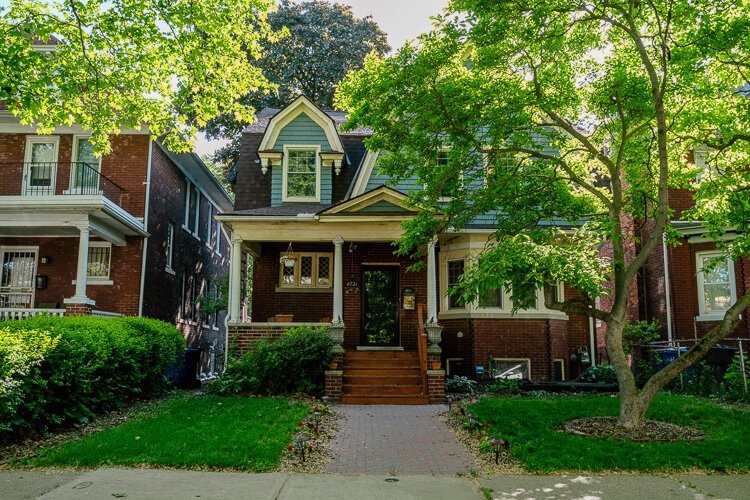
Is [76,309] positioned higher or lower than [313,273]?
lower

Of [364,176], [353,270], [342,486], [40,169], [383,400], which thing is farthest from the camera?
[40,169]

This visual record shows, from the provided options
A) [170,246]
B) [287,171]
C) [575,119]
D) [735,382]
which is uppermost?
[287,171]

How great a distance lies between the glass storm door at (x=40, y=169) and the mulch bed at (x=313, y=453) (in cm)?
1135

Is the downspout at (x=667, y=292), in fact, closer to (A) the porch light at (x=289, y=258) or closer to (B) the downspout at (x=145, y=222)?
(A) the porch light at (x=289, y=258)

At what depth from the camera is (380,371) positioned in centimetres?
1260

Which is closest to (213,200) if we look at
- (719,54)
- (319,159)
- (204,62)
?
(319,159)

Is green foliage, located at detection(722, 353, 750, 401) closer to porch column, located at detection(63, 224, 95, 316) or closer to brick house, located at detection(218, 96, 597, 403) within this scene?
brick house, located at detection(218, 96, 597, 403)

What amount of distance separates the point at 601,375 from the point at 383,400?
5617mm

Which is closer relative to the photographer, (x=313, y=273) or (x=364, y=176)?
(x=364, y=176)

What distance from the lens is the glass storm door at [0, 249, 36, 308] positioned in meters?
15.7

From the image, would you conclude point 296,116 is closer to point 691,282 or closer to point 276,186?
point 276,186

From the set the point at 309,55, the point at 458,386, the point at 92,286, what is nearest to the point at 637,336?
the point at 458,386

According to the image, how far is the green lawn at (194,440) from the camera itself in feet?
21.1

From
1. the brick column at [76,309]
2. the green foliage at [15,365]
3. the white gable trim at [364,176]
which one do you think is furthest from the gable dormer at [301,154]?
the green foliage at [15,365]
